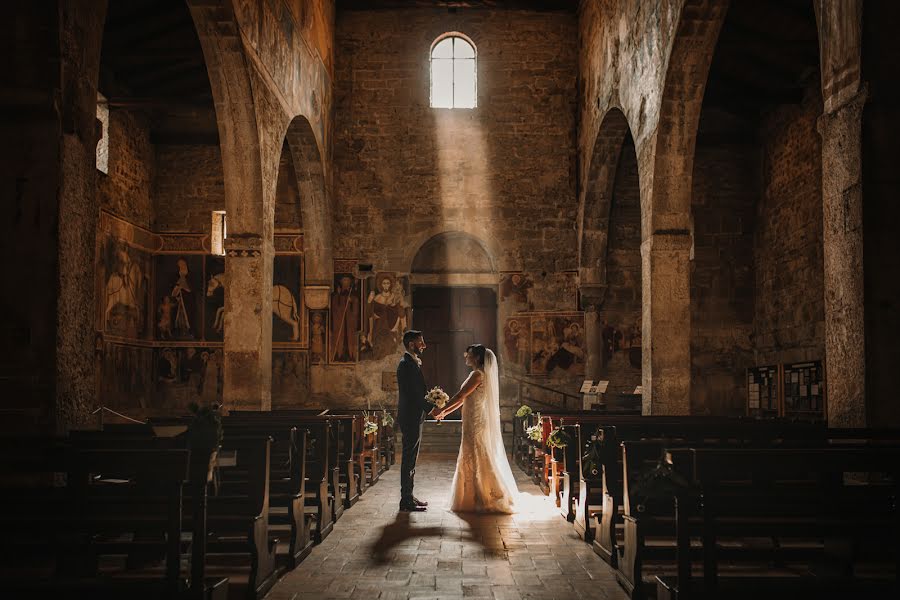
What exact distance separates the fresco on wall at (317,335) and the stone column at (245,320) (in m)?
6.46

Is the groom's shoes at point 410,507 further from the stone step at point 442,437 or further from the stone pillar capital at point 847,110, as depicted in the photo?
the stone step at point 442,437

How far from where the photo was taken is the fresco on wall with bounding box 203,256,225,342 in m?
17.9

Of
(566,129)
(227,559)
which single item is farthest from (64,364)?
(566,129)

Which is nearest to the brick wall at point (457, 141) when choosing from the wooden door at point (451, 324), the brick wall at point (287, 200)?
the brick wall at point (287, 200)

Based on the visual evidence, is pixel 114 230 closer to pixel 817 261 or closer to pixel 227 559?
pixel 227 559

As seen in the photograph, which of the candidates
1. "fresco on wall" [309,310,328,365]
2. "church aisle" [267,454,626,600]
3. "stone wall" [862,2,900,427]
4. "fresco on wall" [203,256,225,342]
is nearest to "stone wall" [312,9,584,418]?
"fresco on wall" [309,310,328,365]

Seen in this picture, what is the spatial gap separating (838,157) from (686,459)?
111 inches

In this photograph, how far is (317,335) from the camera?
1800 cm

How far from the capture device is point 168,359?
1773 centimetres

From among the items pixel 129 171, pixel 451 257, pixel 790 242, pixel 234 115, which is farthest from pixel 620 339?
pixel 129 171

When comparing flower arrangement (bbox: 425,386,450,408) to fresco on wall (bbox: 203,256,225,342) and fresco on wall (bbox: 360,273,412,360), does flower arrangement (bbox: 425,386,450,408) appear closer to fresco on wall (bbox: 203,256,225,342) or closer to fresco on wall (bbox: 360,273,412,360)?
fresco on wall (bbox: 360,273,412,360)

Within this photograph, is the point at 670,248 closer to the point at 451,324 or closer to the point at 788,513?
the point at 788,513

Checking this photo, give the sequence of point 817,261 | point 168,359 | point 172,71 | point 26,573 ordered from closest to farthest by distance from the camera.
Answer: point 26,573
point 817,261
point 172,71
point 168,359

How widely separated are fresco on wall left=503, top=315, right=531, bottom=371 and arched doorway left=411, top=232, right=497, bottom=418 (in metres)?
0.54
